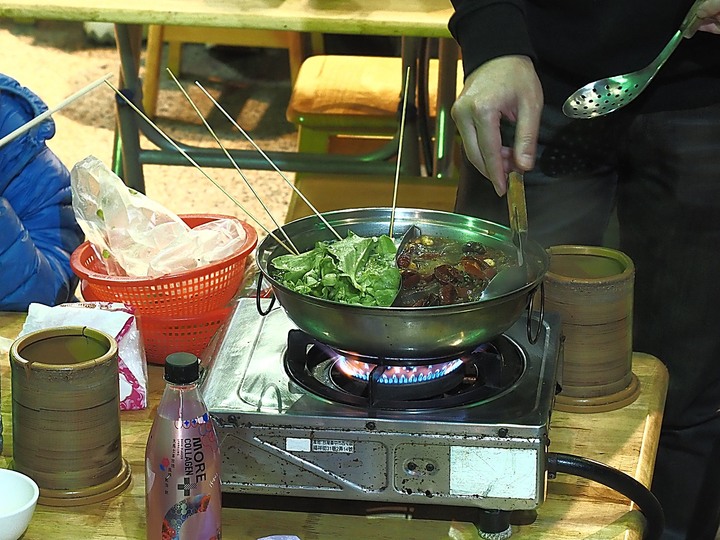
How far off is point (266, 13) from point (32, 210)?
2.55ft

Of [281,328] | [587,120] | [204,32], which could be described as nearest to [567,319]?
[281,328]

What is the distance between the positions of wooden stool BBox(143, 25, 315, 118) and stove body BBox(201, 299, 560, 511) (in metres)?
3.38

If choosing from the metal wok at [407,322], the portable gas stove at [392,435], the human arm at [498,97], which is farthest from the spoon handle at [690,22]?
the portable gas stove at [392,435]

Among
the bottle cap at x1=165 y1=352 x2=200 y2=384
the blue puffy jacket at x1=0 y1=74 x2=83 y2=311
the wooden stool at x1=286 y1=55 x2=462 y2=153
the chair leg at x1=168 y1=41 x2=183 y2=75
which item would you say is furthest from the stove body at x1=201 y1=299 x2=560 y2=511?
the chair leg at x1=168 y1=41 x2=183 y2=75

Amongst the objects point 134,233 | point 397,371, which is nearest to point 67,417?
point 397,371

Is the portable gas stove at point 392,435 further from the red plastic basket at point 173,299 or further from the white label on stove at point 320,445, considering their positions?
the red plastic basket at point 173,299

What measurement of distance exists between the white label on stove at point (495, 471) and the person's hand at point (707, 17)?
2.27ft

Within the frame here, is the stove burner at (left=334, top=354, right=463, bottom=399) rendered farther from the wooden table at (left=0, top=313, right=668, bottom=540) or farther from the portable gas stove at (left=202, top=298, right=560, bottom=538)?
the wooden table at (left=0, top=313, right=668, bottom=540)

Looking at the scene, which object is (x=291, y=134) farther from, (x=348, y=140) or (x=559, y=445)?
(x=559, y=445)

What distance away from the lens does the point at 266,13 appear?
2453mm

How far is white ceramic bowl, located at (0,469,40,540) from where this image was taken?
1041mm

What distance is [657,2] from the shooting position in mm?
1610

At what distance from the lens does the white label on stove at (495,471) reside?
3.47ft

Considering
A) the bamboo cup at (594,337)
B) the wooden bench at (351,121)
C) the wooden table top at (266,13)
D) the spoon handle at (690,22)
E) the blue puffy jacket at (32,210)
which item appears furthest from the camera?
the wooden bench at (351,121)
